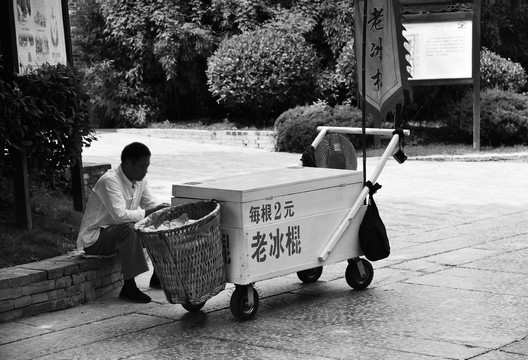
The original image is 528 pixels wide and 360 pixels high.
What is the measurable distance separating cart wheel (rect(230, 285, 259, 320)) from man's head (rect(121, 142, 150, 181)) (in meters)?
1.30

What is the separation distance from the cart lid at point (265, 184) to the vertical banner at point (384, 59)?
716 millimetres

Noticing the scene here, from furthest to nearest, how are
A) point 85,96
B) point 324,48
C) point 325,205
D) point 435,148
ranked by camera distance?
point 324,48 < point 435,148 < point 85,96 < point 325,205

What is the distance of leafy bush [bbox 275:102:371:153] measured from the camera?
17000 mm

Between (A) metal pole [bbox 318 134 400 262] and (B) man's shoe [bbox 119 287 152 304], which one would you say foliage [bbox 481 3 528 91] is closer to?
(A) metal pole [bbox 318 134 400 262]

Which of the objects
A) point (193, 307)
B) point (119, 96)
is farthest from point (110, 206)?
point (119, 96)

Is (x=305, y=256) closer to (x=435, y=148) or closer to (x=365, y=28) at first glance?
(x=365, y=28)

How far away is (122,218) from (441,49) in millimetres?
12164

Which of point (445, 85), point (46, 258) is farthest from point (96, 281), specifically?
point (445, 85)

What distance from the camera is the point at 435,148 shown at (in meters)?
17.5

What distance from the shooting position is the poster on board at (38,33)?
7969mm

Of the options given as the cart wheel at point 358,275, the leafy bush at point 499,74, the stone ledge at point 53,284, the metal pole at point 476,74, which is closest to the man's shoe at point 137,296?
the stone ledge at point 53,284

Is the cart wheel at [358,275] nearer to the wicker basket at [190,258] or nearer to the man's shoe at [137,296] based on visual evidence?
the wicker basket at [190,258]

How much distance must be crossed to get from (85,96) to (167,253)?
2804 millimetres

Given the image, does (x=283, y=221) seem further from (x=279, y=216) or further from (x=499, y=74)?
(x=499, y=74)
